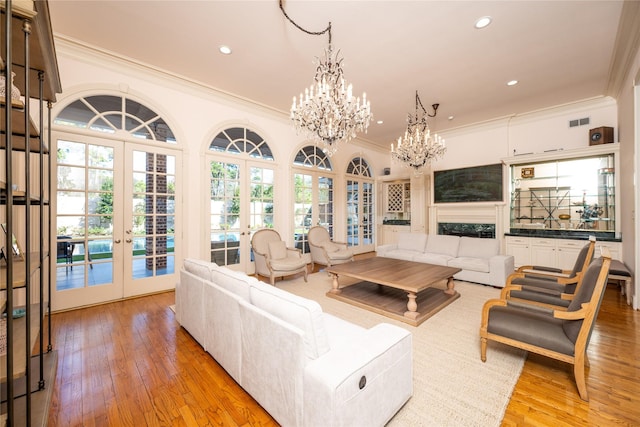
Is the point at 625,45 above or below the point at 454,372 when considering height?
above

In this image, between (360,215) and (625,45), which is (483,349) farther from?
(360,215)

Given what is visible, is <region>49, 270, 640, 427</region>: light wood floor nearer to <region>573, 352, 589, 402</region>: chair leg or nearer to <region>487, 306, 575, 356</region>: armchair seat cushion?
<region>573, 352, 589, 402</region>: chair leg

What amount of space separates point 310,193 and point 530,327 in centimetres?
482

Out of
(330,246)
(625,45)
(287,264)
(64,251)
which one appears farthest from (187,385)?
(625,45)

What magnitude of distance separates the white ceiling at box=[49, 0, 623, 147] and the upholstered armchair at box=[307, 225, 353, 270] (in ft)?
9.79

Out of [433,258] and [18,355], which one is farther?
[433,258]

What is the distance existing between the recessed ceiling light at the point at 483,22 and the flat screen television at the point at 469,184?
12.6 feet

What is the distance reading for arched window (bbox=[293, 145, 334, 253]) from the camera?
5949 mm

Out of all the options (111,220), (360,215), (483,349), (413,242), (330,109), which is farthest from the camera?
(360,215)

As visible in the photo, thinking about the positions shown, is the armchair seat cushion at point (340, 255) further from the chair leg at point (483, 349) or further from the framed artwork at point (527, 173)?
the framed artwork at point (527, 173)

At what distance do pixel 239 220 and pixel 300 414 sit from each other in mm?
4024

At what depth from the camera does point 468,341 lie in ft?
8.30

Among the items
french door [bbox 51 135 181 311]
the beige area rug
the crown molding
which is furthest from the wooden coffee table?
the crown molding

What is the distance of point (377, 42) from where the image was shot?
323cm
